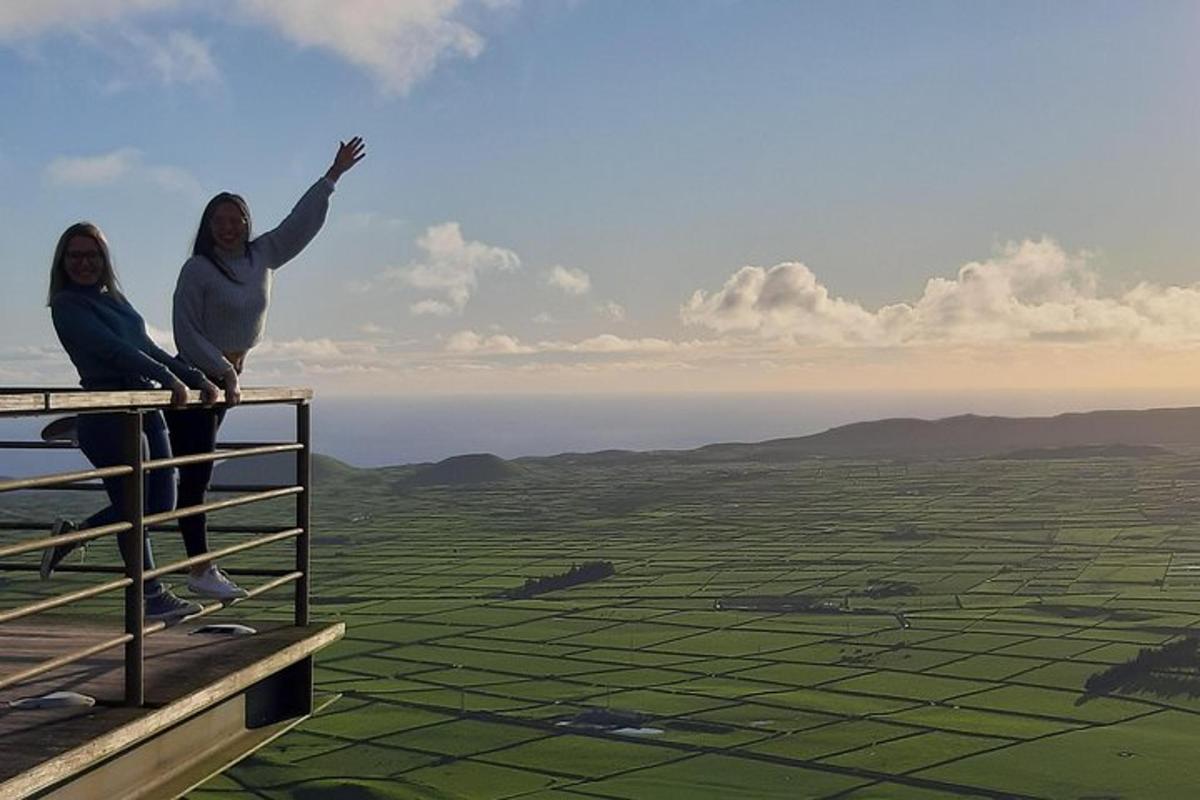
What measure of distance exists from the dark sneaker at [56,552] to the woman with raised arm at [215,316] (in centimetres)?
68

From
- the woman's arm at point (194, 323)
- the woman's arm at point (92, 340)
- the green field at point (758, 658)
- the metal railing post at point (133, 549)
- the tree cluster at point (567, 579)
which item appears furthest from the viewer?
the tree cluster at point (567, 579)

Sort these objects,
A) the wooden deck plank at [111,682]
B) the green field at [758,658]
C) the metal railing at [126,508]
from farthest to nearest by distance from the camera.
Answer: the green field at [758,658], the wooden deck plank at [111,682], the metal railing at [126,508]

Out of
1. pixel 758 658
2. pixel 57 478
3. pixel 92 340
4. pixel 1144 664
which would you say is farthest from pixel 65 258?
pixel 1144 664

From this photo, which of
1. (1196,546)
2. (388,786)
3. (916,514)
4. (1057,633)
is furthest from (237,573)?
(916,514)

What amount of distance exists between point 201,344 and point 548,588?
84689mm

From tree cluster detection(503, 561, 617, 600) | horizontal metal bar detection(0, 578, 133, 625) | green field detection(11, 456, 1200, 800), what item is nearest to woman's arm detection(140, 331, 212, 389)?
horizontal metal bar detection(0, 578, 133, 625)

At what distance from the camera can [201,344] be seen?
5535 mm

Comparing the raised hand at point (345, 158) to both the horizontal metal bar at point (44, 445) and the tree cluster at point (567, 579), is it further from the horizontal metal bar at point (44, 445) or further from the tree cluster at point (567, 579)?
the tree cluster at point (567, 579)

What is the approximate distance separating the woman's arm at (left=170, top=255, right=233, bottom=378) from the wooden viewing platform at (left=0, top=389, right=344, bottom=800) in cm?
24

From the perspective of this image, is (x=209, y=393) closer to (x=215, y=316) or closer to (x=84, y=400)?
(x=215, y=316)

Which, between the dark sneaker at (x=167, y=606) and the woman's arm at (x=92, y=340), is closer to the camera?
the woman's arm at (x=92, y=340)

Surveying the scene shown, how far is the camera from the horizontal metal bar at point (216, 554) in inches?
175

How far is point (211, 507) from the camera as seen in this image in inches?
193

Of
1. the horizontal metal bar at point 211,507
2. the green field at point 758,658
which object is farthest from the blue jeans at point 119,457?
the green field at point 758,658
